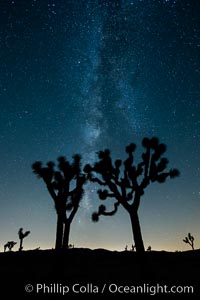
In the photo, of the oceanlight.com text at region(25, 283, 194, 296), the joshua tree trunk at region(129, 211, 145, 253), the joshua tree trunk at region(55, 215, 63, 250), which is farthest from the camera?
the joshua tree trunk at region(55, 215, 63, 250)

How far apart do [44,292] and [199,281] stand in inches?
244

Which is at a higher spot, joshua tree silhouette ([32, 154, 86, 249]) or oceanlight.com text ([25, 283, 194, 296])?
joshua tree silhouette ([32, 154, 86, 249])

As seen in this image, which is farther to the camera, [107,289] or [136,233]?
[136,233]

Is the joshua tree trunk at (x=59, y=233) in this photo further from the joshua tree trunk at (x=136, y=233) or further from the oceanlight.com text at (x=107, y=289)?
the joshua tree trunk at (x=136, y=233)

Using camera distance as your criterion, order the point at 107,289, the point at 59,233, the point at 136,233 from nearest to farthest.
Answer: the point at 107,289
the point at 136,233
the point at 59,233

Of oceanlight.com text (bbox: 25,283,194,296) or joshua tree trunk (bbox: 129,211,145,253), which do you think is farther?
joshua tree trunk (bbox: 129,211,145,253)

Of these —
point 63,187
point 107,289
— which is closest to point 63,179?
point 63,187

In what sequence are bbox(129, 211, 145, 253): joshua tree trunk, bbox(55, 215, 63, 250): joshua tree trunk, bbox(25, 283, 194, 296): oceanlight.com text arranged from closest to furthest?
bbox(25, 283, 194, 296): oceanlight.com text
bbox(129, 211, 145, 253): joshua tree trunk
bbox(55, 215, 63, 250): joshua tree trunk

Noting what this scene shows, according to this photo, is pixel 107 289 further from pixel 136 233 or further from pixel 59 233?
pixel 59 233

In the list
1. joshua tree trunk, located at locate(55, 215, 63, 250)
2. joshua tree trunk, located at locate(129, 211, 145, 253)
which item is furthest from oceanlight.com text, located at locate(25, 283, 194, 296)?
joshua tree trunk, located at locate(55, 215, 63, 250)

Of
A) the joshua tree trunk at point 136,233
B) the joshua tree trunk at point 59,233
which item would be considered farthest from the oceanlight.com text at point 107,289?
the joshua tree trunk at point 59,233

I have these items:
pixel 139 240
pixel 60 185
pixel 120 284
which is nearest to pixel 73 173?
pixel 60 185

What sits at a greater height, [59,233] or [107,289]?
[59,233]

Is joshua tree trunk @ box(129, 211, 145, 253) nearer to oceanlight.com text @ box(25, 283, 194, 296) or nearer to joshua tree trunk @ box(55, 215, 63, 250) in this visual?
oceanlight.com text @ box(25, 283, 194, 296)
